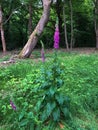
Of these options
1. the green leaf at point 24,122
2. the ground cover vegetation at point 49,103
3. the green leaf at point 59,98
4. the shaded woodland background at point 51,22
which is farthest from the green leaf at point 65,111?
the shaded woodland background at point 51,22

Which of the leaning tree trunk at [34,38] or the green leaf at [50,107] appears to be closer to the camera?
the green leaf at [50,107]

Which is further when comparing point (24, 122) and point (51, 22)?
point (51, 22)

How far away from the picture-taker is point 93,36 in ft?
61.2

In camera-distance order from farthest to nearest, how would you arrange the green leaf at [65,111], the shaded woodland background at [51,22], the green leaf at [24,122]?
the shaded woodland background at [51,22], the green leaf at [65,111], the green leaf at [24,122]

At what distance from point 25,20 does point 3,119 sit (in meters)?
13.6

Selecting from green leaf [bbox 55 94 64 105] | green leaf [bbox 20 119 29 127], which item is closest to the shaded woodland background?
green leaf [bbox 55 94 64 105]

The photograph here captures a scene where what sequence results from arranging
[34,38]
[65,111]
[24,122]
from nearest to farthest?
1. [24,122]
2. [65,111]
3. [34,38]

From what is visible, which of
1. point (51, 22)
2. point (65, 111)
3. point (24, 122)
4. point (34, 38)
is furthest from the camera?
point (51, 22)

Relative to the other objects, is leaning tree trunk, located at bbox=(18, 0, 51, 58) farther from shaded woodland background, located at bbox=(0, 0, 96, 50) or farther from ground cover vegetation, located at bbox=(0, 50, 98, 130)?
shaded woodland background, located at bbox=(0, 0, 96, 50)

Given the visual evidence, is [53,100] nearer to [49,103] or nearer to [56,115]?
[49,103]

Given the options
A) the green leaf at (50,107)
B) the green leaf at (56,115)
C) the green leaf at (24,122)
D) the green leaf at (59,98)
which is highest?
the green leaf at (59,98)

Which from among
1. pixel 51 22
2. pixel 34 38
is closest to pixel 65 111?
pixel 34 38

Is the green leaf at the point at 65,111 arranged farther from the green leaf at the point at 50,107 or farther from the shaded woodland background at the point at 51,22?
the shaded woodland background at the point at 51,22

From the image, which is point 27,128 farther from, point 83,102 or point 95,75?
point 95,75
